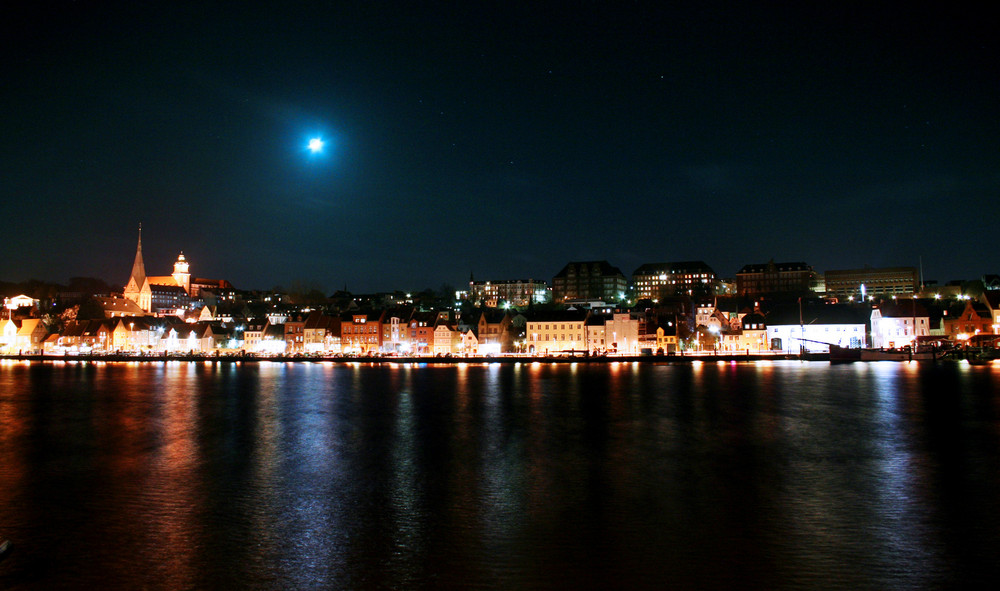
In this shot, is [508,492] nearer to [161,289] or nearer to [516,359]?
[516,359]

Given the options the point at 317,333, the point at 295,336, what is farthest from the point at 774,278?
the point at 295,336

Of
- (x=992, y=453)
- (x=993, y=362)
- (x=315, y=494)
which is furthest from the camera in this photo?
(x=993, y=362)

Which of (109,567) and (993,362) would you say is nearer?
(109,567)

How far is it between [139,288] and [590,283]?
247 ft

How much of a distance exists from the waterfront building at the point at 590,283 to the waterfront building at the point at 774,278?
18.1 meters

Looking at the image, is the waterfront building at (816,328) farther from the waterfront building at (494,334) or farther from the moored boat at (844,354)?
the waterfront building at (494,334)

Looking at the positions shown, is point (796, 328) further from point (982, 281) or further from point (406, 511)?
point (406, 511)

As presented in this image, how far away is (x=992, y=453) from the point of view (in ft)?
55.6

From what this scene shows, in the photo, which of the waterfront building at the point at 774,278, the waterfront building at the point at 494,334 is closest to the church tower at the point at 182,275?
the waterfront building at the point at 494,334

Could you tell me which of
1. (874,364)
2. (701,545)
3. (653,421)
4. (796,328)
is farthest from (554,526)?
(796,328)

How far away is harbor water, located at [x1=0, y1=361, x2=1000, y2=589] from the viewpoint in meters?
8.83

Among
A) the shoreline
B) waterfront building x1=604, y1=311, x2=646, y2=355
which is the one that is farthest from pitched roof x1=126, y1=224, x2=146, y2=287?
waterfront building x1=604, y1=311, x2=646, y2=355

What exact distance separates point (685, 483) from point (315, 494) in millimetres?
7633

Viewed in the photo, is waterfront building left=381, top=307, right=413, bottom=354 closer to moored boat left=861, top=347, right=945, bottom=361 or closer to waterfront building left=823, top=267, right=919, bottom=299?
moored boat left=861, top=347, right=945, bottom=361
